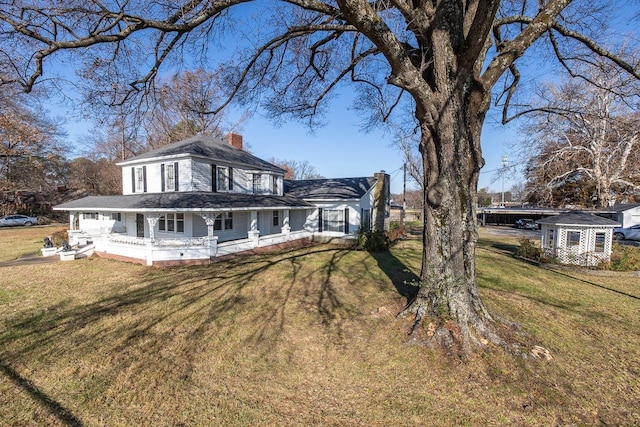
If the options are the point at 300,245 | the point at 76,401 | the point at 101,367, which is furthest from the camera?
the point at 300,245

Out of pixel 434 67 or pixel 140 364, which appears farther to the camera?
pixel 434 67

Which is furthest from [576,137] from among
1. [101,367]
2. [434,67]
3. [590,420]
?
[101,367]

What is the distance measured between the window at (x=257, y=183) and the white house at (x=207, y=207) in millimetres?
72

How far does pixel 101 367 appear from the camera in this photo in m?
4.67

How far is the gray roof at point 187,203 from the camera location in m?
13.1

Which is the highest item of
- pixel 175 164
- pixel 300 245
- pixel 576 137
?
pixel 576 137

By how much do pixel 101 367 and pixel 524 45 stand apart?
965 centimetres

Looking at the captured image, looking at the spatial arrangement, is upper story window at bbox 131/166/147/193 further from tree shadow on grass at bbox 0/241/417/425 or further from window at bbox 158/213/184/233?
tree shadow on grass at bbox 0/241/417/425

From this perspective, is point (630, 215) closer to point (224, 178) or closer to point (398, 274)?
point (398, 274)

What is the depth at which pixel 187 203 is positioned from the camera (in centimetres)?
1335

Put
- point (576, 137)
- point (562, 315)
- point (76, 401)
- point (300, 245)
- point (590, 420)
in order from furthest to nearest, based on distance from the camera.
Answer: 1. point (576, 137)
2. point (300, 245)
3. point (562, 315)
4. point (76, 401)
5. point (590, 420)

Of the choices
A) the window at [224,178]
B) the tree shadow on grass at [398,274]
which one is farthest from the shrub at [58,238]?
the tree shadow on grass at [398,274]

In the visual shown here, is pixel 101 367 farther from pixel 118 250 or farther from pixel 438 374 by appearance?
pixel 118 250

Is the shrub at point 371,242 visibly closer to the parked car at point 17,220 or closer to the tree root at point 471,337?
the tree root at point 471,337
